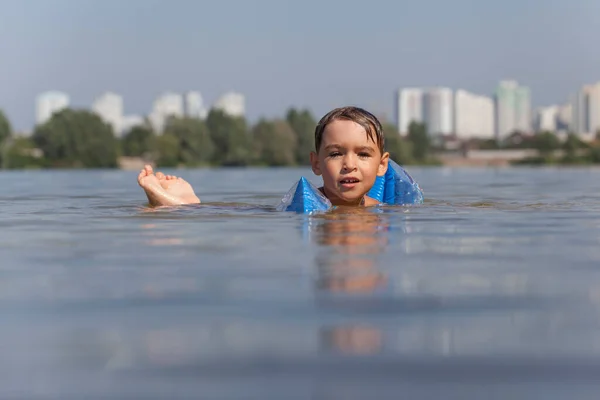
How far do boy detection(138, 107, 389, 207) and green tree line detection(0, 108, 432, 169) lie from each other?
75732 mm

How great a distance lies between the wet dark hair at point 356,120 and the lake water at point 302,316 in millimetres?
1577

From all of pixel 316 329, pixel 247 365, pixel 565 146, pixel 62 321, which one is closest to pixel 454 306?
pixel 316 329

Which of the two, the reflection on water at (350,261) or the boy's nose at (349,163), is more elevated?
the boy's nose at (349,163)

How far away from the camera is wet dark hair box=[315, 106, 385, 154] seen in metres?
7.04

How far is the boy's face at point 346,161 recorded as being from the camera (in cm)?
701

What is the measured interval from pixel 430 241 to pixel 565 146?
12455 cm

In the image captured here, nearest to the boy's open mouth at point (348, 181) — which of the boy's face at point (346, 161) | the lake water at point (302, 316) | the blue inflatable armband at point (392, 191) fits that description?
the boy's face at point (346, 161)

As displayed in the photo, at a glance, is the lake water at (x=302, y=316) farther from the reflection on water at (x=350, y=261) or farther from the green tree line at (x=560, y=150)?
the green tree line at (x=560, y=150)

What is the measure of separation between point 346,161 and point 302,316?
4.35 metres

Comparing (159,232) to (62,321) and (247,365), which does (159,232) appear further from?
Answer: (247,365)

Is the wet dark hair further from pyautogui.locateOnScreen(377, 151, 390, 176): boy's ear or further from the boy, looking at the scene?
pyautogui.locateOnScreen(377, 151, 390, 176): boy's ear

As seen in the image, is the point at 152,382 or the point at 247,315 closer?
the point at 152,382

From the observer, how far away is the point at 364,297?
3.18 meters

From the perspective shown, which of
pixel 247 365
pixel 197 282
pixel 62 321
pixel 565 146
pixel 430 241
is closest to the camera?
pixel 247 365
